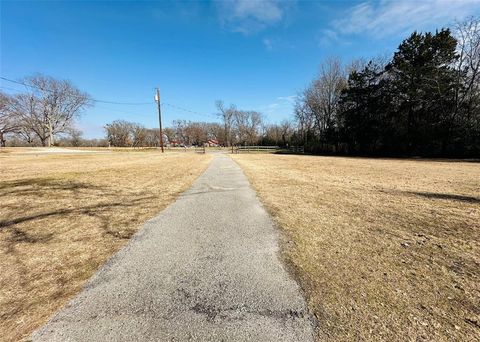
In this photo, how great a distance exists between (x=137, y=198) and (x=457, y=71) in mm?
35903

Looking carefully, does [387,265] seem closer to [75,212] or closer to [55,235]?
[55,235]

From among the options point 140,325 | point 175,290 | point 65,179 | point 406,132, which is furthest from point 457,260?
point 406,132

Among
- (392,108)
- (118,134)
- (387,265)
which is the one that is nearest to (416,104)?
(392,108)

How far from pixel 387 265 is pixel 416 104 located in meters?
34.6

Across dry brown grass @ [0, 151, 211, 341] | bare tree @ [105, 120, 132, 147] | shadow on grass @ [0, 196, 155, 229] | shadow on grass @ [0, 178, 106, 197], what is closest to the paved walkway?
dry brown grass @ [0, 151, 211, 341]

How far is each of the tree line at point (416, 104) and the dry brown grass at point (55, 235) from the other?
1268 inches

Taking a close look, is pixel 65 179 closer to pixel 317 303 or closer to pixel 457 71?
pixel 317 303

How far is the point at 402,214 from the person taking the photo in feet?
17.8

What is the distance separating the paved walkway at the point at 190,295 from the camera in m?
2.04

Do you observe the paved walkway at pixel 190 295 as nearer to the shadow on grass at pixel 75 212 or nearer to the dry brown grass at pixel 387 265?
the dry brown grass at pixel 387 265

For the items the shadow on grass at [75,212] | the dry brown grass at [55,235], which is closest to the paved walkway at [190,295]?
the dry brown grass at [55,235]

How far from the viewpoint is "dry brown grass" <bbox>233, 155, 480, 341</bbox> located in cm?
210

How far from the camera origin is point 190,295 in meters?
2.55

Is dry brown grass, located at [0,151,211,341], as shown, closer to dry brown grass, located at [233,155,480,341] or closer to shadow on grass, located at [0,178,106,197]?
shadow on grass, located at [0,178,106,197]
